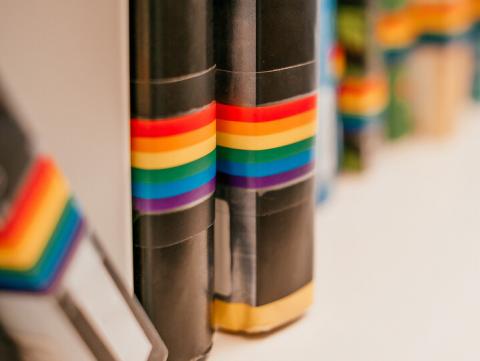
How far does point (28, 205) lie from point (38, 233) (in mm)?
12

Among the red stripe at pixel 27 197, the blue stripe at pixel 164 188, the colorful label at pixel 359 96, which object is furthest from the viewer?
the colorful label at pixel 359 96

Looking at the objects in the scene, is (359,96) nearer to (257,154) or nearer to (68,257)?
(257,154)

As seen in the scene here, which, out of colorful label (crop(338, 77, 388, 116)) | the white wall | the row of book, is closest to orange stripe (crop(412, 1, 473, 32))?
colorful label (crop(338, 77, 388, 116))

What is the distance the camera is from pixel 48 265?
31 centimetres

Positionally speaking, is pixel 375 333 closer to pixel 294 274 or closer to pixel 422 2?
pixel 294 274

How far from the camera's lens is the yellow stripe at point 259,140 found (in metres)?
0.43

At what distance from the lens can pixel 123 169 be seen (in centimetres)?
39

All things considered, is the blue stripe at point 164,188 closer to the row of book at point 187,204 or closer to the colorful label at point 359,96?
the row of book at point 187,204

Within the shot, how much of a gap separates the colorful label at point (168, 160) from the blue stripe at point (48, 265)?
0.07 metres

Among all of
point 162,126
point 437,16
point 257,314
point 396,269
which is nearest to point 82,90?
point 162,126

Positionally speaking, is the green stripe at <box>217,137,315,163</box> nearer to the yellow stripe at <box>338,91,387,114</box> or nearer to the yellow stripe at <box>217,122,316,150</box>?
the yellow stripe at <box>217,122,316,150</box>

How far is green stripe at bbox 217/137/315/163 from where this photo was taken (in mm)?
435

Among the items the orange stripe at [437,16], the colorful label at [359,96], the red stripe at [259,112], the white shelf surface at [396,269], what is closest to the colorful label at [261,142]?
the red stripe at [259,112]

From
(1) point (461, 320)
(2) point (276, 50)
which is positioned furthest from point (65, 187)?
(1) point (461, 320)
